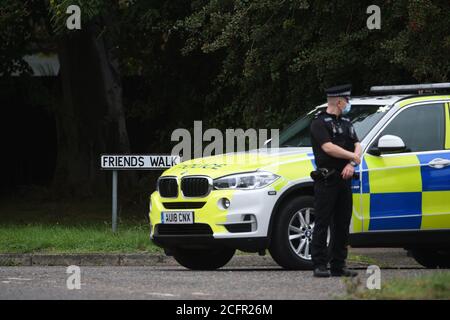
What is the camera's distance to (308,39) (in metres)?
18.3

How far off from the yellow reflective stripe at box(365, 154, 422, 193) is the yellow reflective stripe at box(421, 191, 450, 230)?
0.15 m

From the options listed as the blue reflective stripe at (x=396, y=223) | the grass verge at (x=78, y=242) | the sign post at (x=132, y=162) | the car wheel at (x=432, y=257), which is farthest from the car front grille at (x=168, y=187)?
the sign post at (x=132, y=162)

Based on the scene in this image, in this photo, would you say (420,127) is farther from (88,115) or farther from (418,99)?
(88,115)

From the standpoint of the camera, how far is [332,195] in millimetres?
12117

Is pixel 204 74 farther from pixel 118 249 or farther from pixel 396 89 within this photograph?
pixel 396 89

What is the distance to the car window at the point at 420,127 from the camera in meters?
13.5

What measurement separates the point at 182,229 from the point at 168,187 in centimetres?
52

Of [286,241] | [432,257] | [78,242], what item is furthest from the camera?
[78,242]

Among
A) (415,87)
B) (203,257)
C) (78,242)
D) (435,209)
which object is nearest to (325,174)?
(435,209)

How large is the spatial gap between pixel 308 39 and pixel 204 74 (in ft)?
22.4

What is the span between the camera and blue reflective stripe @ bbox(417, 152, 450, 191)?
13.3 meters

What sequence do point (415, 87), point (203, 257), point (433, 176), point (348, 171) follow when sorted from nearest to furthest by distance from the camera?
point (348, 171) < point (433, 176) < point (203, 257) < point (415, 87)

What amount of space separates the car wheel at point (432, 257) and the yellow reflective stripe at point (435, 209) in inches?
56.5

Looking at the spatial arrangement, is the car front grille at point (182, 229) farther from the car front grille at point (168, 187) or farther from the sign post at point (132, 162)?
the sign post at point (132, 162)
